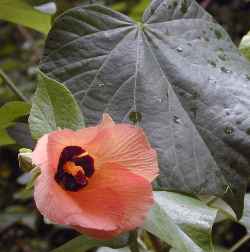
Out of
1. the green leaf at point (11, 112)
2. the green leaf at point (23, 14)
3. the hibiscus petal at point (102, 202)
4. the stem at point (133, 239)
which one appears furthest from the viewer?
the green leaf at point (23, 14)

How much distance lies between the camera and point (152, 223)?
56 cm

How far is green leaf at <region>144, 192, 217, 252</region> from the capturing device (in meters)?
0.56

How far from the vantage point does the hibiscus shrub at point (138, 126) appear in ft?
1.63

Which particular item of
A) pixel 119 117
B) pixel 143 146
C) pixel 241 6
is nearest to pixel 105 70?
pixel 119 117

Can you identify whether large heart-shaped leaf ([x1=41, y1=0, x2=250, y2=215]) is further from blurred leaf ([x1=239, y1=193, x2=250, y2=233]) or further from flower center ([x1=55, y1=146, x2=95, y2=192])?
blurred leaf ([x1=239, y1=193, x2=250, y2=233])

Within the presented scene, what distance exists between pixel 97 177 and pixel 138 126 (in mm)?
110

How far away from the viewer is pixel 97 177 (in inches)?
20.9

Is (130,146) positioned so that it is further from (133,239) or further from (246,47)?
(246,47)

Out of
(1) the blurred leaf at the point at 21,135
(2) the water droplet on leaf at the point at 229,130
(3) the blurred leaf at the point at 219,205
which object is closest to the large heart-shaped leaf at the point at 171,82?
(2) the water droplet on leaf at the point at 229,130

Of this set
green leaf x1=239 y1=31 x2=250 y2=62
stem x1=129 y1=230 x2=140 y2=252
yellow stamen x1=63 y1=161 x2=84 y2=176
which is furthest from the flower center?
green leaf x1=239 y1=31 x2=250 y2=62

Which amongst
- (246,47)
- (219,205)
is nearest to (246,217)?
(219,205)

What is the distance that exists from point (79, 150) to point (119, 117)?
0.37ft

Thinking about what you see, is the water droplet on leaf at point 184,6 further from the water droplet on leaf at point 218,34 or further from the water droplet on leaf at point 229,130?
the water droplet on leaf at point 229,130

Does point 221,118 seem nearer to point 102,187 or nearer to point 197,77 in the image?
point 197,77
